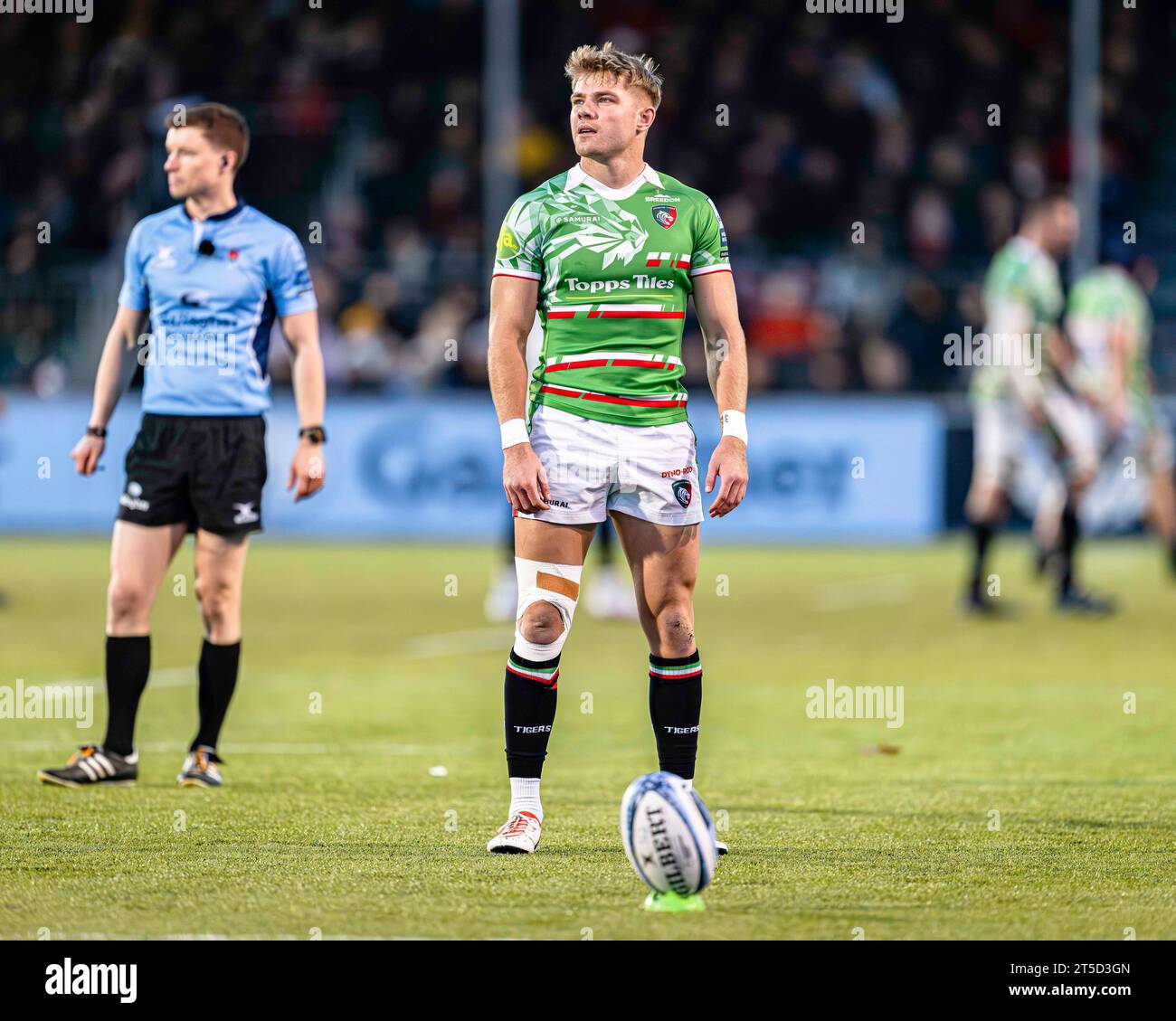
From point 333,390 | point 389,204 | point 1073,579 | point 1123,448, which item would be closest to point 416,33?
point 389,204

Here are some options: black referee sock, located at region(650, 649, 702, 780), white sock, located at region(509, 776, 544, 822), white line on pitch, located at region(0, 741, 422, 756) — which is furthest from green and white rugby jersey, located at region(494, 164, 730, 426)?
white line on pitch, located at region(0, 741, 422, 756)

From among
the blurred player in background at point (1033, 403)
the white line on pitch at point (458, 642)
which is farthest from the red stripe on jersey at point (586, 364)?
the blurred player in background at point (1033, 403)

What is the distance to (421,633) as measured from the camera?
517 inches

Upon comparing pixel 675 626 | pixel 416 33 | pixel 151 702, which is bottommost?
pixel 151 702

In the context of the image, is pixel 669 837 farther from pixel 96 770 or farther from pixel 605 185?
pixel 96 770

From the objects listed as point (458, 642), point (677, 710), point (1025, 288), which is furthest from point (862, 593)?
point (677, 710)

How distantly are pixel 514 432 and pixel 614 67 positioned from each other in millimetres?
1070

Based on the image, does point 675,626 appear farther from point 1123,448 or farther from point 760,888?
point 1123,448

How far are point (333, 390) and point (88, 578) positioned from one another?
17.3 ft

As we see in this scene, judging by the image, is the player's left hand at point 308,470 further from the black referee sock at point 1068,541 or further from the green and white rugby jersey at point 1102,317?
the green and white rugby jersey at point 1102,317

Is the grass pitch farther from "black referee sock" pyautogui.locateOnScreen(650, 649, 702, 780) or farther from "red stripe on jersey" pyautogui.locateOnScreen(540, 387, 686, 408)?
"red stripe on jersey" pyautogui.locateOnScreen(540, 387, 686, 408)

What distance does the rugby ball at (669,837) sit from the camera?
16.8 feet

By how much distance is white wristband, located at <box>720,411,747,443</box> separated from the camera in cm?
595

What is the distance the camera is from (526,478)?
5.80 metres
